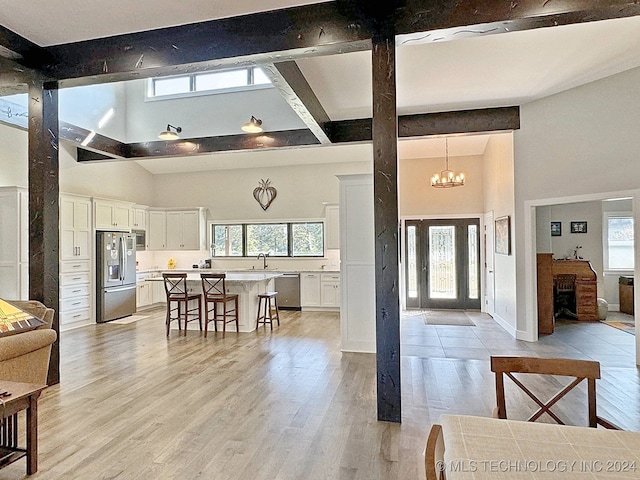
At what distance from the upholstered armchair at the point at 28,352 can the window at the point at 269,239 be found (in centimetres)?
583

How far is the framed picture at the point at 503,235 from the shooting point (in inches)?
243

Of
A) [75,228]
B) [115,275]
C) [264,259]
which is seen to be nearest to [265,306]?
[264,259]

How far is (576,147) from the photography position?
16.7 ft

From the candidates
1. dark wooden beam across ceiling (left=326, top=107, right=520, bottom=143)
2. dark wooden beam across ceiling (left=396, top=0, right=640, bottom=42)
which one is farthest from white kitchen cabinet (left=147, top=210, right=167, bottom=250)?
dark wooden beam across ceiling (left=396, top=0, right=640, bottom=42)

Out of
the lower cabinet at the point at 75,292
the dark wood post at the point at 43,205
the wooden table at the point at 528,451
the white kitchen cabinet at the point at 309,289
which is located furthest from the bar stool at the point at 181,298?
the wooden table at the point at 528,451

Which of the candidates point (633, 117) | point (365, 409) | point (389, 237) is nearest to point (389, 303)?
point (389, 237)

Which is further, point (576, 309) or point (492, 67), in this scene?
point (576, 309)

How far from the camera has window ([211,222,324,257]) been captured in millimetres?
9055

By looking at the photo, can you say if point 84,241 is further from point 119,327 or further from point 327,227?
point 327,227

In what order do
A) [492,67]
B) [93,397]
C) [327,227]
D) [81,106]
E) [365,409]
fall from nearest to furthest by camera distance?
1. [365,409]
2. [93,397]
3. [492,67]
4. [81,106]
5. [327,227]

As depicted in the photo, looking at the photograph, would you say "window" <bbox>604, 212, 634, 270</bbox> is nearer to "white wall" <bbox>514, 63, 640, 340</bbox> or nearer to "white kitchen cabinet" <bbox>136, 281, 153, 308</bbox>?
"white wall" <bbox>514, 63, 640, 340</bbox>

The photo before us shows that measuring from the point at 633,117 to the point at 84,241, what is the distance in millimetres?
8539

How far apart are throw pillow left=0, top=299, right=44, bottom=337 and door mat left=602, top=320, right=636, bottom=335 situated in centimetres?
790

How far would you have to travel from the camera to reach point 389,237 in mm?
3039
